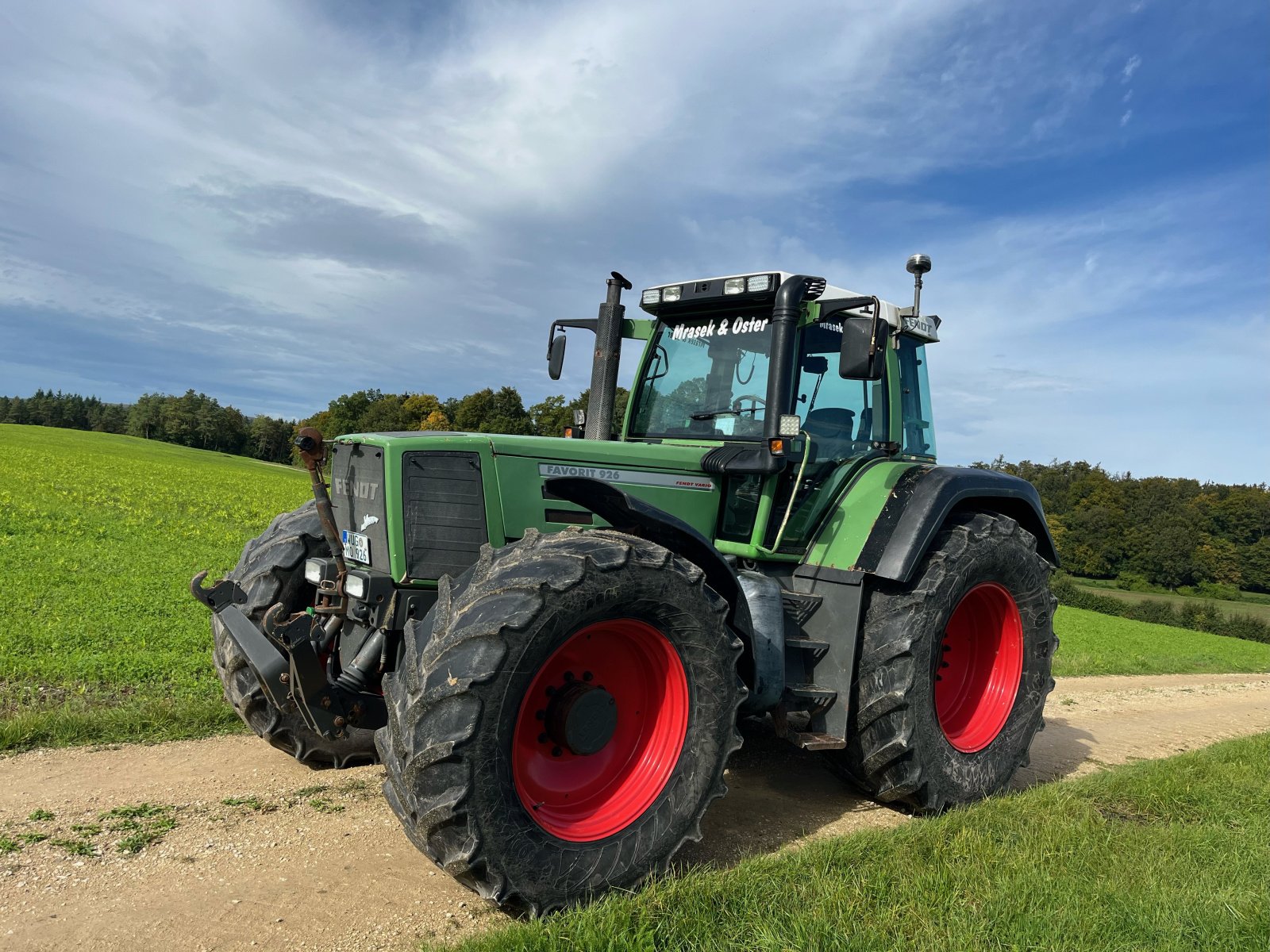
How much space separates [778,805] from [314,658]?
253cm

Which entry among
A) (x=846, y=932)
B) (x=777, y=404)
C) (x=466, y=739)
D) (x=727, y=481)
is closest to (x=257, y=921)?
(x=466, y=739)

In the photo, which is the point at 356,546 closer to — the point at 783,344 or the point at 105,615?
the point at 783,344

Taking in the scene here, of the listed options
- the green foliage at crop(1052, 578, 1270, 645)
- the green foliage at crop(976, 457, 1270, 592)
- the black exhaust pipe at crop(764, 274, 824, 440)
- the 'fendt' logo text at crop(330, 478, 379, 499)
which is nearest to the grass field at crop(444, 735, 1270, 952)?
the 'fendt' logo text at crop(330, 478, 379, 499)

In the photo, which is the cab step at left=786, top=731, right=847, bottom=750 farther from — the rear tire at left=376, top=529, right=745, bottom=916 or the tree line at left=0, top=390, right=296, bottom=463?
the tree line at left=0, top=390, right=296, bottom=463

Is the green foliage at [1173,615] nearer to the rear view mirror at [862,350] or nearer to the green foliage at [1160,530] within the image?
the green foliage at [1160,530]

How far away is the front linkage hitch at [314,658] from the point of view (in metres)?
3.58

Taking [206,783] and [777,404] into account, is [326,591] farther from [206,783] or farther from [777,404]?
[777,404]

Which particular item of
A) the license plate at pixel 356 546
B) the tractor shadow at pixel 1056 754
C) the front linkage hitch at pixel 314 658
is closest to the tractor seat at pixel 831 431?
the tractor shadow at pixel 1056 754

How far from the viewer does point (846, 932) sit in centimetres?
297

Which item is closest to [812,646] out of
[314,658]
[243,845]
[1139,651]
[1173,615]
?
[314,658]

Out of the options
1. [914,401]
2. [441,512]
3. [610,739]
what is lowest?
[610,739]

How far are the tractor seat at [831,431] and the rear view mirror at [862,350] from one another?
68 centimetres

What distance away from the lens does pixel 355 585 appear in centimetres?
371

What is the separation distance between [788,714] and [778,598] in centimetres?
56
